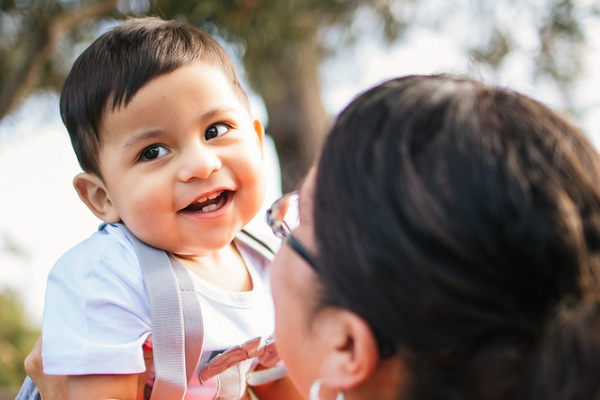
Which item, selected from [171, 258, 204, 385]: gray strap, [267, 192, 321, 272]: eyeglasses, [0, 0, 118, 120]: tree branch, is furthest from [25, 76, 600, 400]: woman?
[0, 0, 118, 120]: tree branch

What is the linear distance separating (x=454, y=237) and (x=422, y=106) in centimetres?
21

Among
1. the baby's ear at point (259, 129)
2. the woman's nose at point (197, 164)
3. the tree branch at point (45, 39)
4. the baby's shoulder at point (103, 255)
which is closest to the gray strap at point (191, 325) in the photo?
the baby's shoulder at point (103, 255)

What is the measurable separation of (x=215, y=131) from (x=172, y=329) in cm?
44

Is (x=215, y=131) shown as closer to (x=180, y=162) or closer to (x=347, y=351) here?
(x=180, y=162)

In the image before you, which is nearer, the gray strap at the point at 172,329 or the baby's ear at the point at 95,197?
the gray strap at the point at 172,329

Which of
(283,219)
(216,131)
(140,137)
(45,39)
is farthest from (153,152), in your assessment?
(45,39)

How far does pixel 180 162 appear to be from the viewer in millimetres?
1581

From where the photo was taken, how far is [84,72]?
163 centimetres

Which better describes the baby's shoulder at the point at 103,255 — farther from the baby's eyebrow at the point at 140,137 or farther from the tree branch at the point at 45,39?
the tree branch at the point at 45,39

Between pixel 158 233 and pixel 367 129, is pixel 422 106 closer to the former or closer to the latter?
pixel 367 129

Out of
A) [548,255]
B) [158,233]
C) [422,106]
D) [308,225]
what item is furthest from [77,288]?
[548,255]

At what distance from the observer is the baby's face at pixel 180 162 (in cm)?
157

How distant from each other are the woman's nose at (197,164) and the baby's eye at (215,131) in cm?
5

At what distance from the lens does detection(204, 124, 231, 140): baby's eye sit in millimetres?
1645
